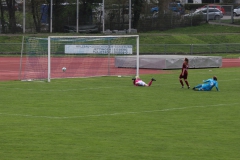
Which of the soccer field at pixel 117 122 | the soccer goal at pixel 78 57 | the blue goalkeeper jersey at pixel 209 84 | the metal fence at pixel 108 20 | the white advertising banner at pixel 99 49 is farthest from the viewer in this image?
the metal fence at pixel 108 20

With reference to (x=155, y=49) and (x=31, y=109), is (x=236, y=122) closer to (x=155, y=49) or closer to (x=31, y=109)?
(x=31, y=109)

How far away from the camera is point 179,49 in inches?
2368

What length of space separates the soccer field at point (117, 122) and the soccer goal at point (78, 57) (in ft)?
20.3

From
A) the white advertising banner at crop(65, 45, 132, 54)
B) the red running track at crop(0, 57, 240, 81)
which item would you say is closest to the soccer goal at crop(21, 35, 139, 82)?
the white advertising banner at crop(65, 45, 132, 54)

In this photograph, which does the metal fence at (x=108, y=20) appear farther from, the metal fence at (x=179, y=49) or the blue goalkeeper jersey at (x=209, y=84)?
the blue goalkeeper jersey at (x=209, y=84)

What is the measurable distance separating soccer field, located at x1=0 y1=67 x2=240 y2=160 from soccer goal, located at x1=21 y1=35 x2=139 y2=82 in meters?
6.19

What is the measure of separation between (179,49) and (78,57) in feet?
53.2

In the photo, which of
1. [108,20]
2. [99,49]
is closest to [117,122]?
[99,49]

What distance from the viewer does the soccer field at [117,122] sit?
47.4 feet

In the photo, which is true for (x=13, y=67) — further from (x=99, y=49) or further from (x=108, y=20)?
(x=108, y=20)

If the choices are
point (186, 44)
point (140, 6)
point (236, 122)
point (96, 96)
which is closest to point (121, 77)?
point (96, 96)

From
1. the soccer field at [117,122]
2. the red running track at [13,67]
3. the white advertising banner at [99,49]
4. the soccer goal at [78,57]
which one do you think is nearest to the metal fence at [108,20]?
the red running track at [13,67]

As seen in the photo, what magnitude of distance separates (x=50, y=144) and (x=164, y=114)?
20.5ft

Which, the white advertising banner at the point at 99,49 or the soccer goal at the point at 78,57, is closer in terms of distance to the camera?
the soccer goal at the point at 78,57
